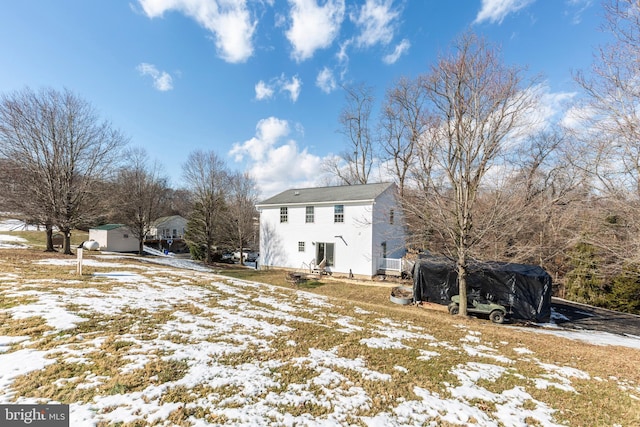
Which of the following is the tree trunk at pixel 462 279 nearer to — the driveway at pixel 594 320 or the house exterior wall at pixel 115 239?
the driveway at pixel 594 320

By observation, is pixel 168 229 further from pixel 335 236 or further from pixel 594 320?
pixel 594 320

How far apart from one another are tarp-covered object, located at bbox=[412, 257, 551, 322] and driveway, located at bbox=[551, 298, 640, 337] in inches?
55.4

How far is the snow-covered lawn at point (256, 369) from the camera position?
297 centimetres

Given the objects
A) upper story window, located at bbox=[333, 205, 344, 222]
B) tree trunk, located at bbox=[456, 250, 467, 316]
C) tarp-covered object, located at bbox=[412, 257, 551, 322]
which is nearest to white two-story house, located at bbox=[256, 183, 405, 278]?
upper story window, located at bbox=[333, 205, 344, 222]

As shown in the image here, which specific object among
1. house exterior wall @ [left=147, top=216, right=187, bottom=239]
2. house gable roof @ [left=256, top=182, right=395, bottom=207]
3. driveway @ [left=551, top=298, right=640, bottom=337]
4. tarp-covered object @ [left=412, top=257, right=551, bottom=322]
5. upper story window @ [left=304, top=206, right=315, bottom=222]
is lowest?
driveway @ [left=551, top=298, right=640, bottom=337]

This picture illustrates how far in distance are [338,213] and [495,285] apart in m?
9.52

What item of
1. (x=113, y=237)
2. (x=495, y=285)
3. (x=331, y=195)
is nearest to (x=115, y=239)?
(x=113, y=237)

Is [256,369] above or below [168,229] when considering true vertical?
below

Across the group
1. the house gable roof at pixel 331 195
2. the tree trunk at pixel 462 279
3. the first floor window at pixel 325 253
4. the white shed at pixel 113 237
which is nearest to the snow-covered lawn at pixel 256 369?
the tree trunk at pixel 462 279

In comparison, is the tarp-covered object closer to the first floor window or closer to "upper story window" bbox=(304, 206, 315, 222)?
the first floor window

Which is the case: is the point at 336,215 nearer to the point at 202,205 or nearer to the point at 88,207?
the point at 202,205

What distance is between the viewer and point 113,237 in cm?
2589

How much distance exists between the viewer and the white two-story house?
15966mm

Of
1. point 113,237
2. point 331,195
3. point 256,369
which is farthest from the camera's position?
point 113,237
